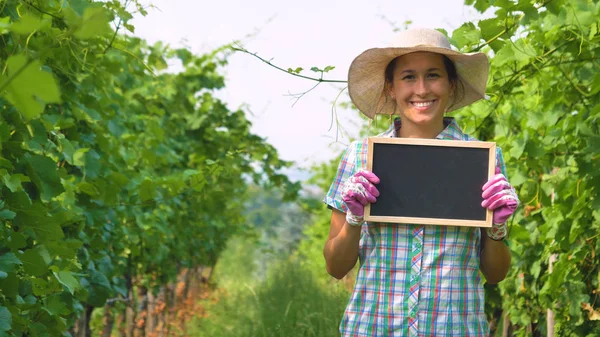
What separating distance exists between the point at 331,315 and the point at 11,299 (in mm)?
3392

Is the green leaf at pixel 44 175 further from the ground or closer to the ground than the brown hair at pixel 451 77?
closer to the ground

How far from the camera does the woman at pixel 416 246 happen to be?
238 cm

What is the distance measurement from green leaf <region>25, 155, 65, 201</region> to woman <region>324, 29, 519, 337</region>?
3.43 feet

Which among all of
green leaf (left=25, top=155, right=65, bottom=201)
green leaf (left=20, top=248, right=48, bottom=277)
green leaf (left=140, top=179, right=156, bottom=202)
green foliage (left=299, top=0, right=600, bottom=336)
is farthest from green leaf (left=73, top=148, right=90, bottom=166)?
green foliage (left=299, top=0, right=600, bottom=336)

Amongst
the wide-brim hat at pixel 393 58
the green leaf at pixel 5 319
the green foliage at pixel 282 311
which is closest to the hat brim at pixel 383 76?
the wide-brim hat at pixel 393 58

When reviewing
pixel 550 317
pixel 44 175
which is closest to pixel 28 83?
pixel 44 175

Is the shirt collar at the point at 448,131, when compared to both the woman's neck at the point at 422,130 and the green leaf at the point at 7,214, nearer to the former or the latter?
the woman's neck at the point at 422,130

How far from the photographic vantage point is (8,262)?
264 centimetres

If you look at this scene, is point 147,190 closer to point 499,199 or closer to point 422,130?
point 422,130

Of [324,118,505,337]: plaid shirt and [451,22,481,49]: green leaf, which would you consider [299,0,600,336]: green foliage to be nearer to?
[451,22,481,49]: green leaf

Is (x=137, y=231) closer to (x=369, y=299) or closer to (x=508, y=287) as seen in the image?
(x=508, y=287)

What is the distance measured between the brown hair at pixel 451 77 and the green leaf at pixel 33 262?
119cm

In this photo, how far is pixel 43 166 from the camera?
303 centimetres

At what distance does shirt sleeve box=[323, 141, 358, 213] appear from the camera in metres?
2.49
